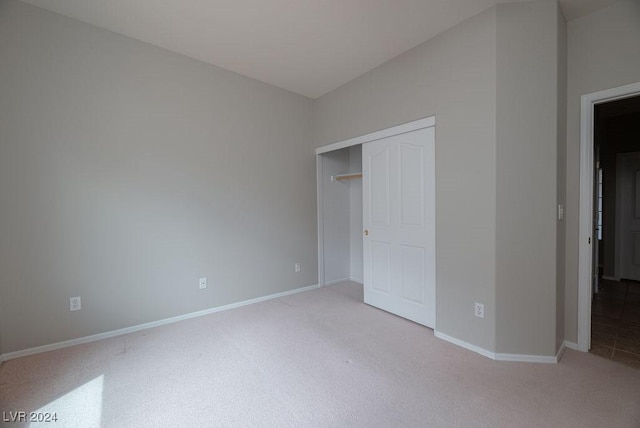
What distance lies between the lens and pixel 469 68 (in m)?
2.32

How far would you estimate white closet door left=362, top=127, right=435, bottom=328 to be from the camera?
8.93ft

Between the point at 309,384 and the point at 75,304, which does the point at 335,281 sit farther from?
the point at 75,304

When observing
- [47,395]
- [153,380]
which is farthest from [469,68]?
[47,395]

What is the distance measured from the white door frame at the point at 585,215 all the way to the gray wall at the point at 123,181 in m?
3.07

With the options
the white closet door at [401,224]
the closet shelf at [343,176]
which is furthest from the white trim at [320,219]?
the white closet door at [401,224]

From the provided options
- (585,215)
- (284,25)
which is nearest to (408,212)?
(585,215)

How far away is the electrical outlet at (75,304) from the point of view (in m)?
2.49

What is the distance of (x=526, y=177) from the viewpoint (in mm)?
2131

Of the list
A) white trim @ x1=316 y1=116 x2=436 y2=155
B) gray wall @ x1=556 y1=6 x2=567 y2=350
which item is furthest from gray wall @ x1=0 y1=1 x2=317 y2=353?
gray wall @ x1=556 y1=6 x2=567 y2=350

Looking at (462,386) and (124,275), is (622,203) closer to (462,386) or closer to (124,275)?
(462,386)

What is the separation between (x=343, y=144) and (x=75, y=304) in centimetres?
326

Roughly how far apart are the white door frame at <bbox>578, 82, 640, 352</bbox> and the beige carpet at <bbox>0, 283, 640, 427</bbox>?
26 centimetres

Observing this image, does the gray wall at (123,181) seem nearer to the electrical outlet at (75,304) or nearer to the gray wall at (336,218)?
the electrical outlet at (75,304)

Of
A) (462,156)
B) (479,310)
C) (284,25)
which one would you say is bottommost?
Answer: (479,310)
